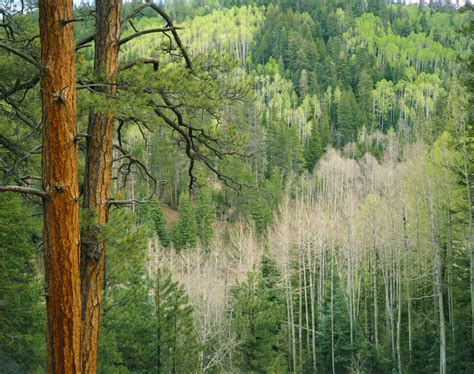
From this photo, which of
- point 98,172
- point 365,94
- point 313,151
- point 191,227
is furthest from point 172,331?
point 365,94

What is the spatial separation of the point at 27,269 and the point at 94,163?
10.3m

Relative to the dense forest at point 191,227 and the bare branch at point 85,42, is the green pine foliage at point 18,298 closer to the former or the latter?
the dense forest at point 191,227

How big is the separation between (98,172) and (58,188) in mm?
687

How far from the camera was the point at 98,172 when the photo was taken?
3896 mm

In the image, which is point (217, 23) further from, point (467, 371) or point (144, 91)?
point (144, 91)

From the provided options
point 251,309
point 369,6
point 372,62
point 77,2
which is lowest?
point 251,309

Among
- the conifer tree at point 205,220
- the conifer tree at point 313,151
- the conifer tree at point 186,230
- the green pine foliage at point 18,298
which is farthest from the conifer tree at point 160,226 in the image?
the conifer tree at point 313,151

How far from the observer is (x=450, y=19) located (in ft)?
413

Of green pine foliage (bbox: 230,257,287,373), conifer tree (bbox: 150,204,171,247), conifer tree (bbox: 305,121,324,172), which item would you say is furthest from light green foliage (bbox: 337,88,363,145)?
green pine foliage (bbox: 230,257,287,373)

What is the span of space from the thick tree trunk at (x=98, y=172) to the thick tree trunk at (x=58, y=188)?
1.46ft

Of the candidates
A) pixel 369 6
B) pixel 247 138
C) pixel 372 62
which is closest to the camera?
pixel 247 138

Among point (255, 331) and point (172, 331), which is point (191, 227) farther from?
point (172, 331)

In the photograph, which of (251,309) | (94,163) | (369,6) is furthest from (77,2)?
(369,6)

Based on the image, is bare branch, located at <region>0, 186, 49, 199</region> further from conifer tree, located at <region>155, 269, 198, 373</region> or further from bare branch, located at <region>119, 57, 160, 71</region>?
conifer tree, located at <region>155, 269, 198, 373</region>
